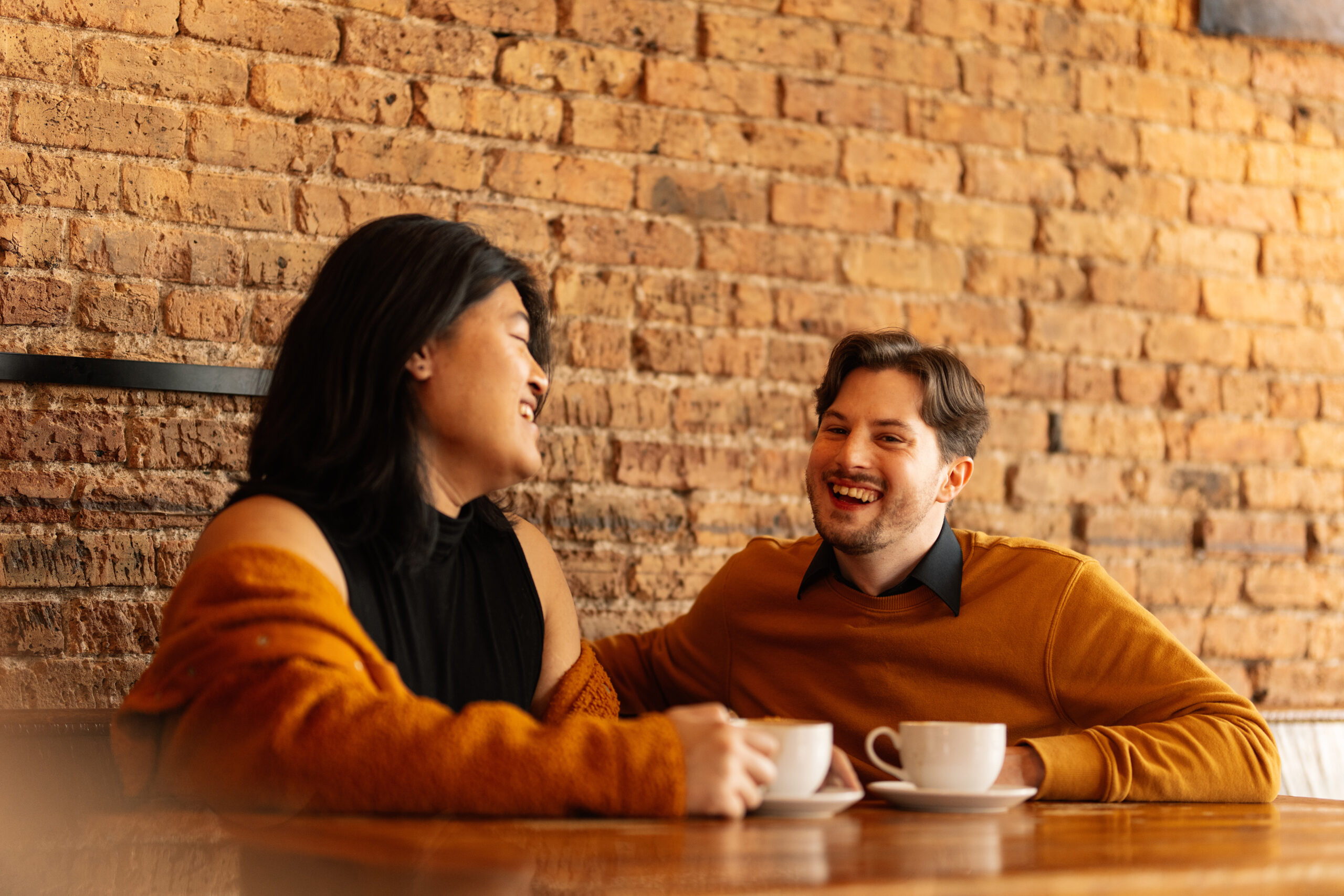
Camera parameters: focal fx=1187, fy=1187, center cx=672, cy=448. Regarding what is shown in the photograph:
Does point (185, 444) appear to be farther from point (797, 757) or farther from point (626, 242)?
point (797, 757)

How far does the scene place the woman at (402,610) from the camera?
110 centimetres

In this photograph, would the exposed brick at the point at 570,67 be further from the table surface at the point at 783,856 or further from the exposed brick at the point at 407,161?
the table surface at the point at 783,856

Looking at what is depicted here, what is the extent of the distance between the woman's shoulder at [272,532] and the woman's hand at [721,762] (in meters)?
0.44

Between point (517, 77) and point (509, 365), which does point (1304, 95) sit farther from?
point (509, 365)

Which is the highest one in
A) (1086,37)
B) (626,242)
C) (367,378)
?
(1086,37)

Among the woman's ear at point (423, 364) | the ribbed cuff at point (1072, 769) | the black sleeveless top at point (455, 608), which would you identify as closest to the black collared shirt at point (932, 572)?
the ribbed cuff at point (1072, 769)

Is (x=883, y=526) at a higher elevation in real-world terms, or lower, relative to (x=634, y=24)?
lower

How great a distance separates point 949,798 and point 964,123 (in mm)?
1536

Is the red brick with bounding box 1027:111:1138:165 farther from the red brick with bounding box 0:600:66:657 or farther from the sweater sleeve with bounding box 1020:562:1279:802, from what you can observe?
the red brick with bounding box 0:600:66:657

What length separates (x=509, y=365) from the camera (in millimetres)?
1577

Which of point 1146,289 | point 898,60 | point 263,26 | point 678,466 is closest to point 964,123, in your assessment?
point 898,60

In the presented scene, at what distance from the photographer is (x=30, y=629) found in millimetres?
1790

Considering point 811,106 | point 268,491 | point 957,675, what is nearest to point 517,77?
point 811,106

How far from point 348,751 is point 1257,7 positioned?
2.46 m
